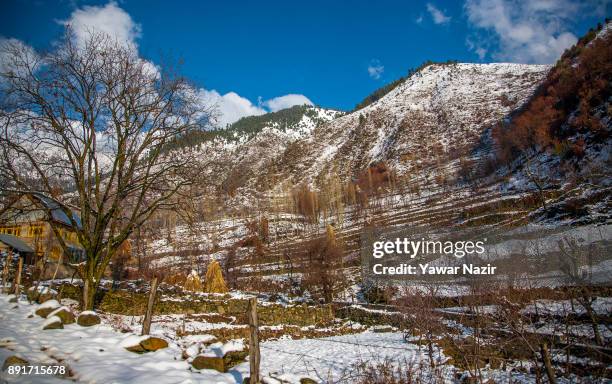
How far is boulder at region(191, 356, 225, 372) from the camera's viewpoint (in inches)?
287

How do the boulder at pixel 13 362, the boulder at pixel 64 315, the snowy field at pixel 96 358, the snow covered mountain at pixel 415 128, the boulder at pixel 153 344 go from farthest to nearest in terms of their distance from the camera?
the snow covered mountain at pixel 415 128 → the boulder at pixel 64 315 → the boulder at pixel 153 344 → the snowy field at pixel 96 358 → the boulder at pixel 13 362

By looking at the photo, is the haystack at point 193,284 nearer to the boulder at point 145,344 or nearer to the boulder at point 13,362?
the boulder at point 145,344

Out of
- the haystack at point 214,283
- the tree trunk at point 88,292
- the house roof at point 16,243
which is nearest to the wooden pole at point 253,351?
the tree trunk at point 88,292

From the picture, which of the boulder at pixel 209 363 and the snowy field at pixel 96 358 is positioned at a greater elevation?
the snowy field at pixel 96 358

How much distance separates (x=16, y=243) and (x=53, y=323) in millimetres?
35362

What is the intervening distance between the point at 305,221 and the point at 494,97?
8993 centimetres

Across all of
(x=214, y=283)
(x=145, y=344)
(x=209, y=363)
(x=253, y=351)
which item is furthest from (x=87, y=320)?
(x=214, y=283)

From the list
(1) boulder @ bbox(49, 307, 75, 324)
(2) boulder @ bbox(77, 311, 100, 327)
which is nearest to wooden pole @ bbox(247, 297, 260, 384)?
(2) boulder @ bbox(77, 311, 100, 327)

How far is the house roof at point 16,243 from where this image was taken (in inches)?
1315

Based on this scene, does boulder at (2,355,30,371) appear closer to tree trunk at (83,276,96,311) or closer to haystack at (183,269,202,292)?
tree trunk at (83,276,96,311)

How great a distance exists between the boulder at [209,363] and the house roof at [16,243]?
3553 cm

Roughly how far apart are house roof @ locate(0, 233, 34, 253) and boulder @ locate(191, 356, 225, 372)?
35.5 m

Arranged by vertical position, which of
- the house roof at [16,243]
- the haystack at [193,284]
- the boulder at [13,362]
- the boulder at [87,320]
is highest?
the house roof at [16,243]

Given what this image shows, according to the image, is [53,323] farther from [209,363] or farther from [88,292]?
[209,363]
